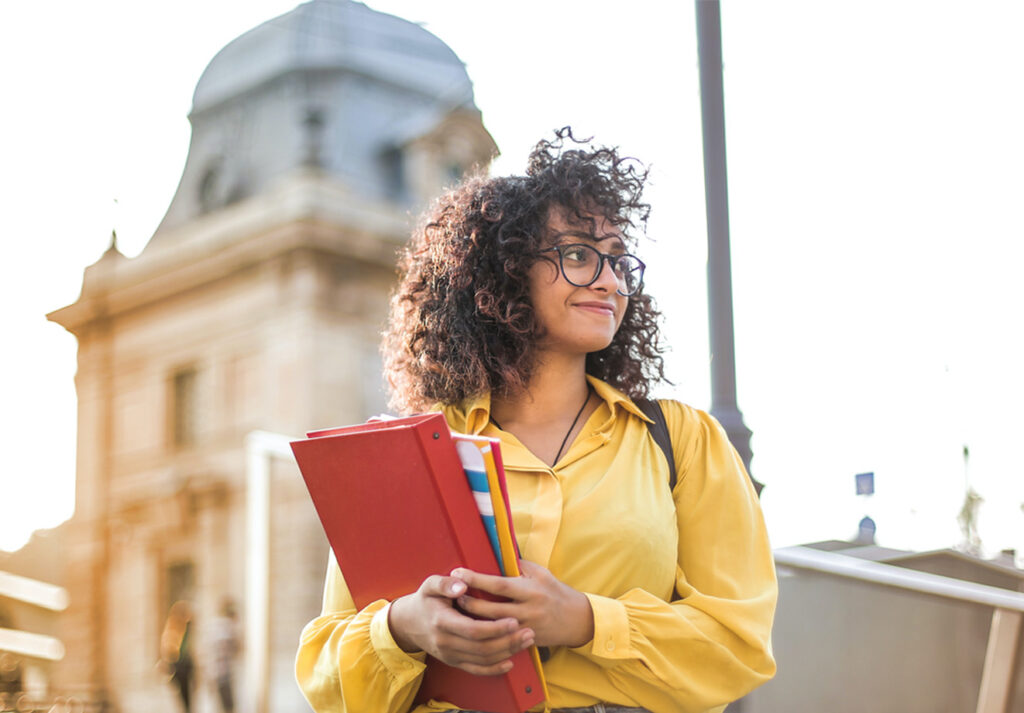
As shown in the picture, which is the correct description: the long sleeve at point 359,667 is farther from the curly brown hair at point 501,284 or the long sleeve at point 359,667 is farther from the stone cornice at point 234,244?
the stone cornice at point 234,244

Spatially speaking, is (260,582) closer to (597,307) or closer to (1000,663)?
(1000,663)

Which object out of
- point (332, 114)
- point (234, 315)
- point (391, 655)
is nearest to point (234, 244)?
point (234, 315)

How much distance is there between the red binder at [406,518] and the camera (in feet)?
5.48

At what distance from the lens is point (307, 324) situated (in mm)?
10578

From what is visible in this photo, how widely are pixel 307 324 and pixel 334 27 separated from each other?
3.42 m

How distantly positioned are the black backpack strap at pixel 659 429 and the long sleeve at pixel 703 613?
20 mm

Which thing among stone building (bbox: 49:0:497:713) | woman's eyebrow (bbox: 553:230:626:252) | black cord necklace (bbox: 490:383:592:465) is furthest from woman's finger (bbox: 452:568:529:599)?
stone building (bbox: 49:0:497:713)

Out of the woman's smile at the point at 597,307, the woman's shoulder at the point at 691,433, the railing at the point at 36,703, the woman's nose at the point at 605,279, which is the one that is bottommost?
the railing at the point at 36,703

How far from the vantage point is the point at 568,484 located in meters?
1.93

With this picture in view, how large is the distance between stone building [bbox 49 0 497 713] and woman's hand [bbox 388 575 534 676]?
664 centimetres

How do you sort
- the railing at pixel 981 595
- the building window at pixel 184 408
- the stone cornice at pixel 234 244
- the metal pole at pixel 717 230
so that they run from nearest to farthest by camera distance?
the railing at pixel 981 595
the metal pole at pixel 717 230
the building window at pixel 184 408
the stone cornice at pixel 234 244

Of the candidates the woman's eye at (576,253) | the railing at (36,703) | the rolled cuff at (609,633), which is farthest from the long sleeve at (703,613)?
the railing at (36,703)

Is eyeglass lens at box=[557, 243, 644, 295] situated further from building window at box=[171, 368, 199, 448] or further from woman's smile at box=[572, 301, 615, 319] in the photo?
building window at box=[171, 368, 199, 448]

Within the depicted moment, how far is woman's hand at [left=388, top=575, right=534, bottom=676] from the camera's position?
5.42 feet
